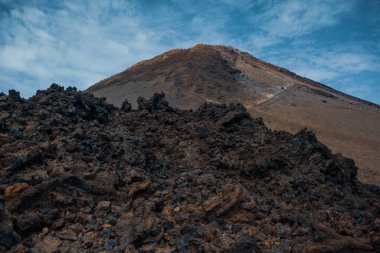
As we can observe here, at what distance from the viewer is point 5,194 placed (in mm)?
8602

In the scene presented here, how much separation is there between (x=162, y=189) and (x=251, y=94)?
105 feet

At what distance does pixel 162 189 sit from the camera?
1015 centimetres

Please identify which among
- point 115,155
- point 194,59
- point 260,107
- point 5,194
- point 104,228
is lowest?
point 104,228

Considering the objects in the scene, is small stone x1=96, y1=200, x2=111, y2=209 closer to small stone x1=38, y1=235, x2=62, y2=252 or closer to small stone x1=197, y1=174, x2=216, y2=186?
small stone x1=38, y1=235, x2=62, y2=252

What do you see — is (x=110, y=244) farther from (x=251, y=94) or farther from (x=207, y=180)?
(x=251, y=94)

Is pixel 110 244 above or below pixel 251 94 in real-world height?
below

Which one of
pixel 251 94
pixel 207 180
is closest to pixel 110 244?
pixel 207 180

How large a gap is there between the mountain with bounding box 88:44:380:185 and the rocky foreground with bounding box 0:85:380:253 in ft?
35.6

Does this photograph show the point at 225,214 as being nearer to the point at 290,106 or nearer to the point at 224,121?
the point at 224,121

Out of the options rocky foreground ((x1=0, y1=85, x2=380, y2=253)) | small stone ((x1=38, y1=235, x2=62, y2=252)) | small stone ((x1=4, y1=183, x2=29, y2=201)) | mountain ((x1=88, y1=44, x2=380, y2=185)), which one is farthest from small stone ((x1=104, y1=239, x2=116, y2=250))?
mountain ((x1=88, y1=44, x2=380, y2=185))

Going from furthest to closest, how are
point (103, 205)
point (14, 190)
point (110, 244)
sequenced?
1. point (103, 205)
2. point (14, 190)
3. point (110, 244)

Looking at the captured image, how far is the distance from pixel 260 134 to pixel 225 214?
6.87 meters

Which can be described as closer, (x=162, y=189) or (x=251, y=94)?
(x=162, y=189)

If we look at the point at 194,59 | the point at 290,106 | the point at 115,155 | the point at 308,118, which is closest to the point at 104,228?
the point at 115,155
